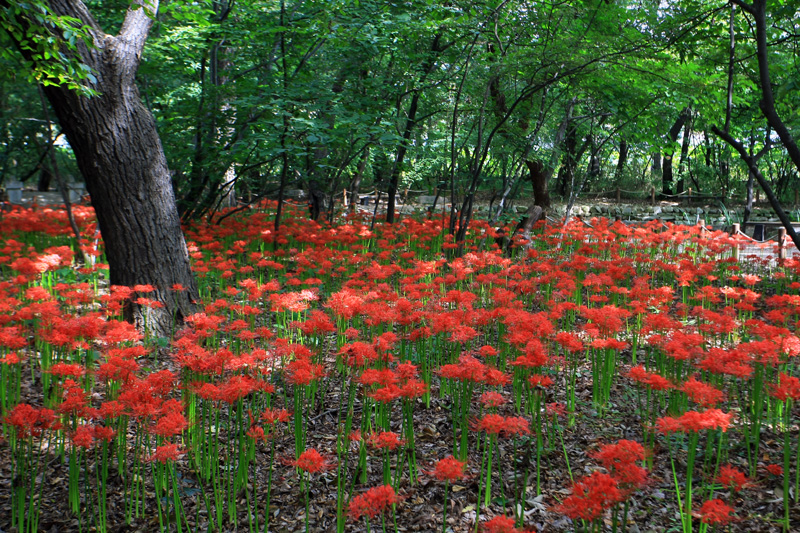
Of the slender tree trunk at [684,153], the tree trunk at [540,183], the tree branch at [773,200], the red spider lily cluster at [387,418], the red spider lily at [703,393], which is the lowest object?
the red spider lily cluster at [387,418]

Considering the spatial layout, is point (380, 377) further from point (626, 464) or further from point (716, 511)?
point (716, 511)

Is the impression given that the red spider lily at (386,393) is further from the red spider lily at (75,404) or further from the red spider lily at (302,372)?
the red spider lily at (75,404)

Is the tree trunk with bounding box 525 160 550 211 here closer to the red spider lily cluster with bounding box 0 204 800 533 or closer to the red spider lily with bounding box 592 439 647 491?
the red spider lily cluster with bounding box 0 204 800 533

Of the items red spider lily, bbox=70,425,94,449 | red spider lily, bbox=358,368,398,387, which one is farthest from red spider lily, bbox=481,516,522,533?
red spider lily, bbox=70,425,94,449

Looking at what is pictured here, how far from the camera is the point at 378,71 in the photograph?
956 cm

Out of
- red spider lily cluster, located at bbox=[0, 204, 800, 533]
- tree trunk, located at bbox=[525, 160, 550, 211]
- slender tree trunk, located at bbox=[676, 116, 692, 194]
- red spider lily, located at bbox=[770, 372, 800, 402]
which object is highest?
slender tree trunk, located at bbox=[676, 116, 692, 194]

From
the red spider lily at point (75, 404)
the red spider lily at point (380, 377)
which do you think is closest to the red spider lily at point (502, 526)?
the red spider lily at point (380, 377)

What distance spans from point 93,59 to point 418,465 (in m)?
4.51

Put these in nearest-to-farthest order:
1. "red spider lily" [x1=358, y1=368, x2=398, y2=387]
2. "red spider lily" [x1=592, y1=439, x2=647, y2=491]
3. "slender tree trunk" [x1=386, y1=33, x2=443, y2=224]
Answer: "red spider lily" [x1=592, y1=439, x2=647, y2=491] → "red spider lily" [x1=358, y1=368, x2=398, y2=387] → "slender tree trunk" [x1=386, y1=33, x2=443, y2=224]

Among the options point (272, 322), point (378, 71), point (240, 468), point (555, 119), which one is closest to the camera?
point (240, 468)

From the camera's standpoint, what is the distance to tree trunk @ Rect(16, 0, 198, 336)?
4902mm

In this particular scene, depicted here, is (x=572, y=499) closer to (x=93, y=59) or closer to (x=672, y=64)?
(x=93, y=59)

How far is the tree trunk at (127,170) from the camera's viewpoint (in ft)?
16.1

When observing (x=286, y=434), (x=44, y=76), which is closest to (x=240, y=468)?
(x=286, y=434)
